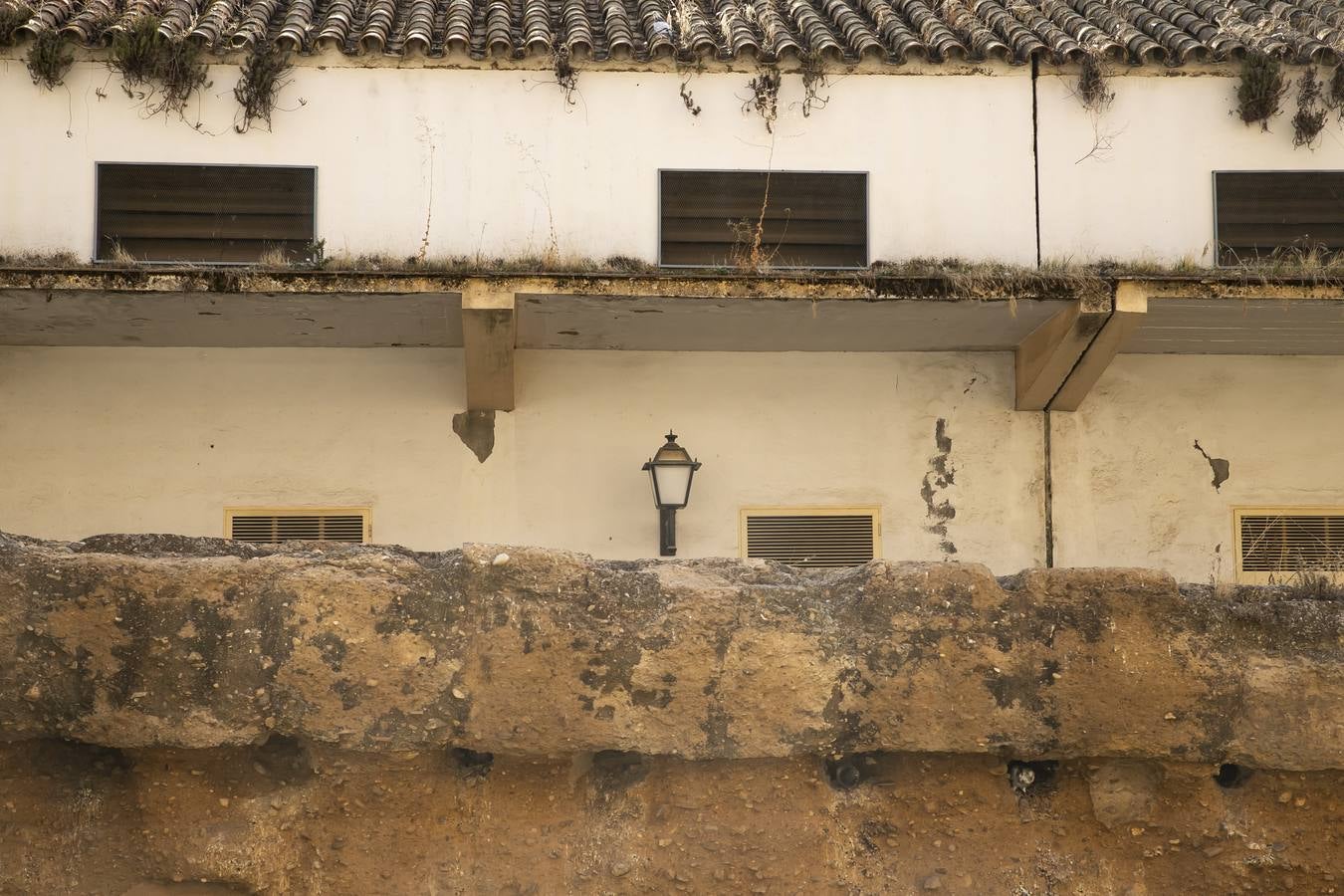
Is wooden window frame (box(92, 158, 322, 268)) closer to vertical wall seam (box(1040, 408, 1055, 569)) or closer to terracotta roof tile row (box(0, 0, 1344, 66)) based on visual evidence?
terracotta roof tile row (box(0, 0, 1344, 66))

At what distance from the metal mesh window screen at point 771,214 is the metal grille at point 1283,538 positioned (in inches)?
139

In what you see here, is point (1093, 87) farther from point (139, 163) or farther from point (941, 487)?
point (139, 163)

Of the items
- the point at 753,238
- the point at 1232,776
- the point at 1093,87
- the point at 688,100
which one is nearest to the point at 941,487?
the point at 753,238

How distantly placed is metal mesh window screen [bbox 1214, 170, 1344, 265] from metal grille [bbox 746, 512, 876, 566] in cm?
340

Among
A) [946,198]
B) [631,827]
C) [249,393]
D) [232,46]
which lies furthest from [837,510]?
[631,827]

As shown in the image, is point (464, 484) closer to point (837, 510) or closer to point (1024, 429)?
point (837, 510)

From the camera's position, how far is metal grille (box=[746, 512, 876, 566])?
1155 centimetres

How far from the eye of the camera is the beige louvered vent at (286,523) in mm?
11297

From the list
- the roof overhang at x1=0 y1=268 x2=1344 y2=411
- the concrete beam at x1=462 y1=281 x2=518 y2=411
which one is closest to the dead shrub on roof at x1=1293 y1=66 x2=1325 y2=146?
the roof overhang at x1=0 y1=268 x2=1344 y2=411

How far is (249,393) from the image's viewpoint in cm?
1141

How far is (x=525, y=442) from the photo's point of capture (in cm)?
1152

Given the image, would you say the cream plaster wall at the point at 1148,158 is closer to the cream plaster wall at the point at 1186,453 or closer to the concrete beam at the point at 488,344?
the cream plaster wall at the point at 1186,453

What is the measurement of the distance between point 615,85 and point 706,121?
74cm

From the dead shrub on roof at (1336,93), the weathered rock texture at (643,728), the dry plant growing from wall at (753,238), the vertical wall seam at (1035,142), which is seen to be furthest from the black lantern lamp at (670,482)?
the weathered rock texture at (643,728)
